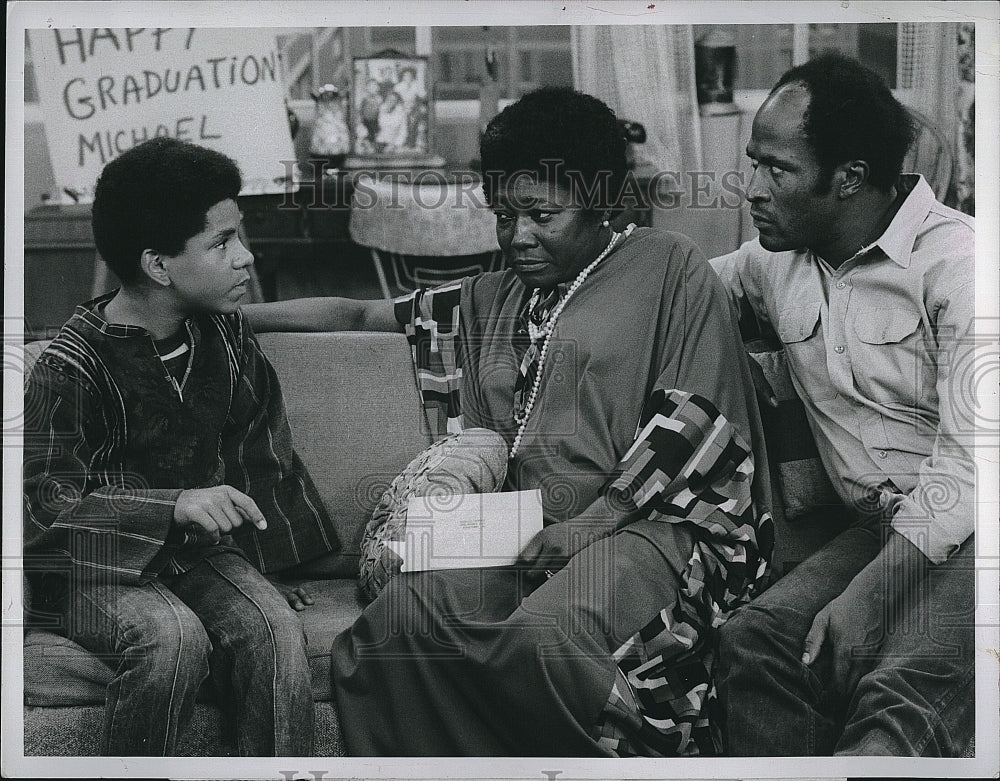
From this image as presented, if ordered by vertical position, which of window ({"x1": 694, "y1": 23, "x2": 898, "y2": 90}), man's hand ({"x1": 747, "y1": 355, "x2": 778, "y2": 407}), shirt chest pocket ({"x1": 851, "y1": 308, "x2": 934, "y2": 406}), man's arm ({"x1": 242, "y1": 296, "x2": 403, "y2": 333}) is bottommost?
man's hand ({"x1": 747, "y1": 355, "x2": 778, "y2": 407})

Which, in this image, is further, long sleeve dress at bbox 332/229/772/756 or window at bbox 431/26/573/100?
window at bbox 431/26/573/100

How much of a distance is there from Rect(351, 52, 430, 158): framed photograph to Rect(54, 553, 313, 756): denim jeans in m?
0.96

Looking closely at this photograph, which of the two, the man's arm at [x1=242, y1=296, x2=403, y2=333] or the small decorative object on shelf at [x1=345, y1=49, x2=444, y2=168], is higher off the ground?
the small decorative object on shelf at [x1=345, y1=49, x2=444, y2=168]

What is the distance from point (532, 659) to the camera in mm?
1908

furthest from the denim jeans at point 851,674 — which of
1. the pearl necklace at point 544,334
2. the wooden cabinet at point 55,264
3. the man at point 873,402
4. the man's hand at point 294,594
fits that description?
the wooden cabinet at point 55,264

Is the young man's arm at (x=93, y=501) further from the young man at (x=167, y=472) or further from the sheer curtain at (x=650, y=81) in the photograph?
the sheer curtain at (x=650, y=81)

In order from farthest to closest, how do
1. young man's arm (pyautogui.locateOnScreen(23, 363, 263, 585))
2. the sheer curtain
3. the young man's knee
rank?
the sheer curtain < young man's arm (pyautogui.locateOnScreen(23, 363, 263, 585)) < the young man's knee

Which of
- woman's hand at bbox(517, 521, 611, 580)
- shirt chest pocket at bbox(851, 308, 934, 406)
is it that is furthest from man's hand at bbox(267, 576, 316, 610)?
shirt chest pocket at bbox(851, 308, 934, 406)

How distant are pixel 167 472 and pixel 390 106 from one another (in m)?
0.89

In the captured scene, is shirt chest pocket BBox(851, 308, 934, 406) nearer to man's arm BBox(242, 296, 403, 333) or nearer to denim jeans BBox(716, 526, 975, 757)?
denim jeans BBox(716, 526, 975, 757)

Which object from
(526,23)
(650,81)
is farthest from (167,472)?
(650,81)

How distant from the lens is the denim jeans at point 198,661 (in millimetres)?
1883

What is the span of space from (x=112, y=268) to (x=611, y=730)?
53.1 inches

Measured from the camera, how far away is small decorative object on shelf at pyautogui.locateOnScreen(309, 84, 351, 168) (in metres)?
2.14
